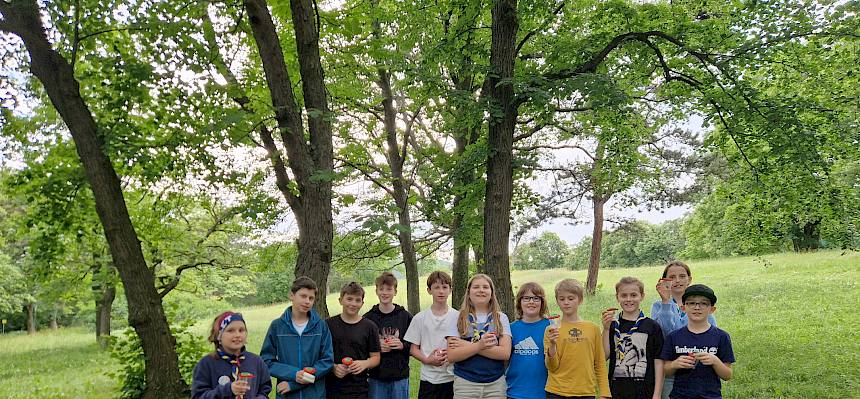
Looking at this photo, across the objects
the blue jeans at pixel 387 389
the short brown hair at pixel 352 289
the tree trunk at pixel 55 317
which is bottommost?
the tree trunk at pixel 55 317

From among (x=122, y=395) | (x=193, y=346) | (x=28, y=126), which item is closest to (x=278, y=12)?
(x=28, y=126)

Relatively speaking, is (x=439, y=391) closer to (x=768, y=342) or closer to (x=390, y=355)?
(x=390, y=355)

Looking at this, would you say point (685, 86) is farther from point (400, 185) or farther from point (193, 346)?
point (193, 346)

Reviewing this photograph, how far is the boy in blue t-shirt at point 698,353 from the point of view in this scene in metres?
3.40

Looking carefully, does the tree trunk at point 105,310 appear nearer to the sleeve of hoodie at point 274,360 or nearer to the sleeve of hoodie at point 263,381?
the sleeve of hoodie at point 274,360

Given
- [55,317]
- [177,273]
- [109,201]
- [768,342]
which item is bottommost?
[55,317]

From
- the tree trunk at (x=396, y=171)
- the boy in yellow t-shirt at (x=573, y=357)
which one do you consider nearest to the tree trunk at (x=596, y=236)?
the tree trunk at (x=396, y=171)

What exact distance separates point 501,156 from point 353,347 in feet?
15.4

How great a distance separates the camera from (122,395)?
7.98m

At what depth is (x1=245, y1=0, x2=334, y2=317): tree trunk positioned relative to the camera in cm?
600

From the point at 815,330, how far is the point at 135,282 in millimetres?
13126

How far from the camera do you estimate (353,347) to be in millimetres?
4031

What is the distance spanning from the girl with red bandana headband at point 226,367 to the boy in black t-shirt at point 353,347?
0.71 meters

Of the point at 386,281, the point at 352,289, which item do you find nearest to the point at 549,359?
the point at 386,281
